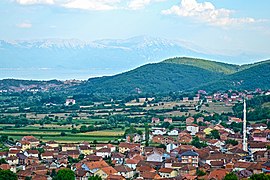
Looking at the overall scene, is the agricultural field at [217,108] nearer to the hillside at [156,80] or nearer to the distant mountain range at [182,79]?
the distant mountain range at [182,79]

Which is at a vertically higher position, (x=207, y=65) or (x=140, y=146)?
(x=207, y=65)

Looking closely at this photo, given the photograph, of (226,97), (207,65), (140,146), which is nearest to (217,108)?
(226,97)

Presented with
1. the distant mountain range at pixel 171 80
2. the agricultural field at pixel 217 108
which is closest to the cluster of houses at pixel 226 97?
the agricultural field at pixel 217 108

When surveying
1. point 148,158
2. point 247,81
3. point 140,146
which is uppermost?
point 247,81

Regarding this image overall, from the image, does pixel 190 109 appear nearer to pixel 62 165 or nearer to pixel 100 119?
pixel 100 119

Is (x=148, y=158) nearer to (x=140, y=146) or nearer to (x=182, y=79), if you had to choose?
(x=140, y=146)

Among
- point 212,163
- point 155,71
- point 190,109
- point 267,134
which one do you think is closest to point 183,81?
point 155,71
